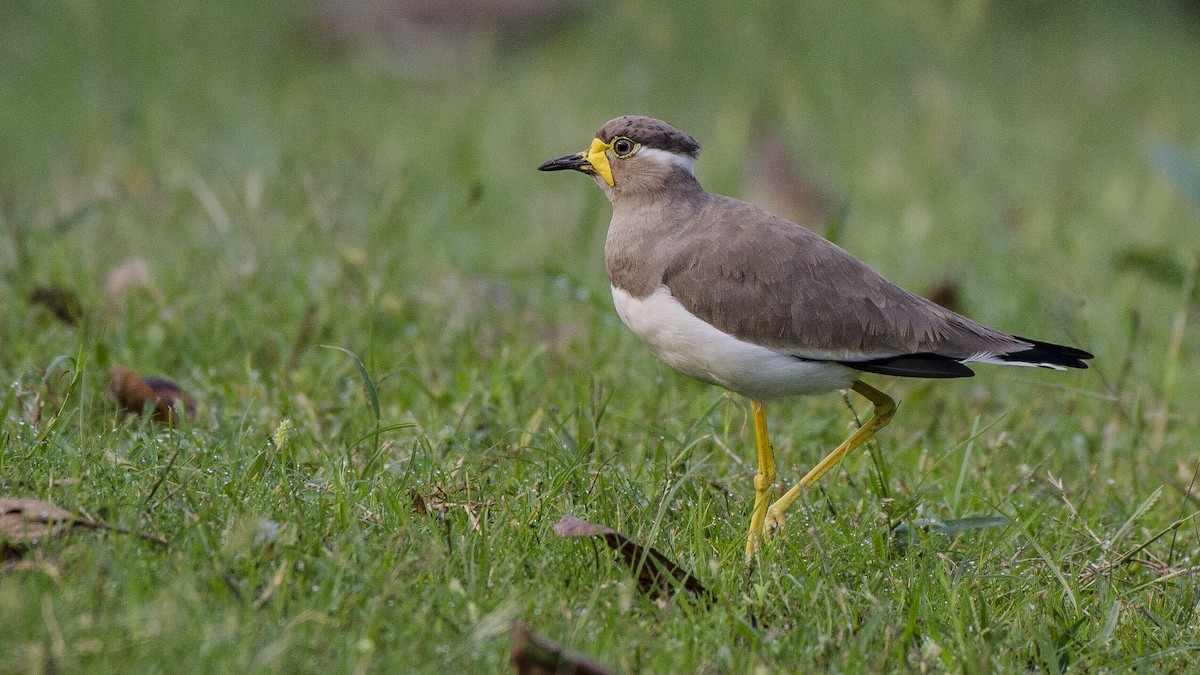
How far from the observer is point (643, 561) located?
3.10m

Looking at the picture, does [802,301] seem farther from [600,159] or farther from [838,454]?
[600,159]

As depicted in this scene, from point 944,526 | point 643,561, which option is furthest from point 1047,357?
point 643,561

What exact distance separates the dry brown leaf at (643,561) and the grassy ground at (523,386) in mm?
48

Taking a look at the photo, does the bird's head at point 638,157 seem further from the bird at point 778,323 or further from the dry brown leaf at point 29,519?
the dry brown leaf at point 29,519

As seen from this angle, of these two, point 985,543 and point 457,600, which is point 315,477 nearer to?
point 457,600

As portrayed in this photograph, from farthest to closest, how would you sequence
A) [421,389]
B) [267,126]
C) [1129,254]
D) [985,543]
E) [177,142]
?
[267,126] → [177,142] → [1129,254] → [421,389] → [985,543]

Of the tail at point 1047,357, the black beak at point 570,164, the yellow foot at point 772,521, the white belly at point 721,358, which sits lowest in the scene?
the yellow foot at point 772,521

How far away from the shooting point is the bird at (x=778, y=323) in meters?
3.69

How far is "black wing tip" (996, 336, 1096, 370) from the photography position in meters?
3.70

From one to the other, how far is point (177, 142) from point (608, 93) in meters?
3.50

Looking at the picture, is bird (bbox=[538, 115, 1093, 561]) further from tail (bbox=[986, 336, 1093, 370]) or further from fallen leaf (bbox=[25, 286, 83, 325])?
fallen leaf (bbox=[25, 286, 83, 325])

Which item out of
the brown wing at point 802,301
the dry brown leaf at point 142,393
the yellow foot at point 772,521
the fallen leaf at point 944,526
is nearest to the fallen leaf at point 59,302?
the dry brown leaf at point 142,393

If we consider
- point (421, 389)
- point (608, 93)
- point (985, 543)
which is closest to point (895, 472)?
point (985, 543)

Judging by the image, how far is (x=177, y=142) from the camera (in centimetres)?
805
